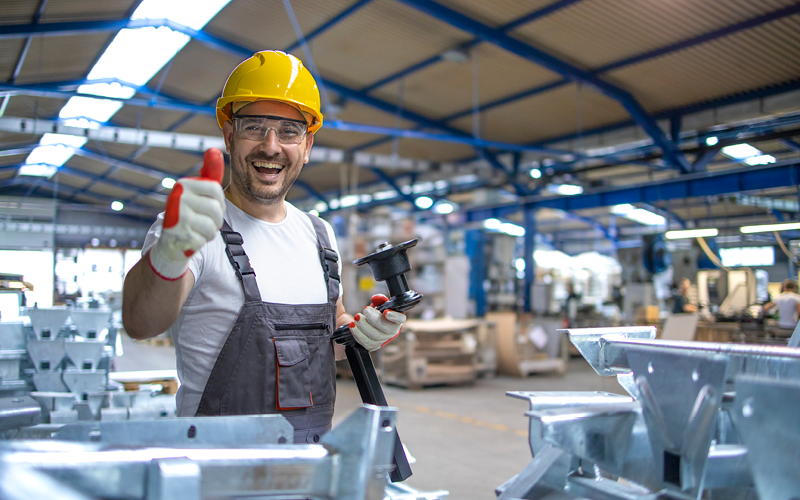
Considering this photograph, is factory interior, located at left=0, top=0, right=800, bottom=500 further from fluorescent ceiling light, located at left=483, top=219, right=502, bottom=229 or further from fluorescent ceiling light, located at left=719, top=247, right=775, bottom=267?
fluorescent ceiling light, located at left=483, top=219, right=502, bottom=229

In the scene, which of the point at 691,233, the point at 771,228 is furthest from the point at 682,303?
the point at 771,228

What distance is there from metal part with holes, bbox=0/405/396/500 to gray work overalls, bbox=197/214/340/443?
1.98 feet

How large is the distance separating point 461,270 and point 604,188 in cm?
331

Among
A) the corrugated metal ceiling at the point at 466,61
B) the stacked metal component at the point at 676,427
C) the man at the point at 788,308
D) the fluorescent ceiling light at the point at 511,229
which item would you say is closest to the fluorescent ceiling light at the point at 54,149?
the corrugated metal ceiling at the point at 466,61

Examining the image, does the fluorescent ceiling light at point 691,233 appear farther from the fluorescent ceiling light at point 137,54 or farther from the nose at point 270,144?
the nose at point 270,144

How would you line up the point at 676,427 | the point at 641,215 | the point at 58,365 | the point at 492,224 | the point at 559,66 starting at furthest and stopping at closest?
the point at 492,224, the point at 641,215, the point at 559,66, the point at 58,365, the point at 676,427

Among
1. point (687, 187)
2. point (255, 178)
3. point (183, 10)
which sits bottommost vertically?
point (255, 178)

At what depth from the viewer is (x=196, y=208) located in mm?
981

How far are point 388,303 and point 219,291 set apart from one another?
456 millimetres

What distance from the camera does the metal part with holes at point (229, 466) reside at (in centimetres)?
69

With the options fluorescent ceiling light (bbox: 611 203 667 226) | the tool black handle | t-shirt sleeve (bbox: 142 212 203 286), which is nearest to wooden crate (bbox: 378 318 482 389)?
the tool black handle

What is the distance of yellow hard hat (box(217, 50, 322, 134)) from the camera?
1583mm

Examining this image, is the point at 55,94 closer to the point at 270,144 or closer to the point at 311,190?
the point at 270,144

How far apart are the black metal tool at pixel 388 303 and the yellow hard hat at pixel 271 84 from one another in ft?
1.71
